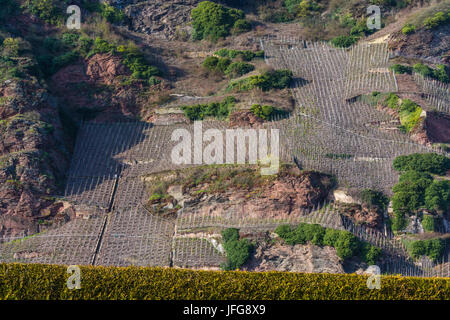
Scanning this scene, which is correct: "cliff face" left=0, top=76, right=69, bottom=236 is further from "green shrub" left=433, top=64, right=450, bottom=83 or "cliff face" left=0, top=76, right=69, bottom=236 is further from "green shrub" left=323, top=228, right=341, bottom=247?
"green shrub" left=433, top=64, right=450, bottom=83

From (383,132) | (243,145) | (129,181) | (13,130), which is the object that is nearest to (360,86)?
(383,132)

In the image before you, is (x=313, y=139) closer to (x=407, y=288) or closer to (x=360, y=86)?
(x=360, y=86)

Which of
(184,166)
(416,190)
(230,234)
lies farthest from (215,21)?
(230,234)

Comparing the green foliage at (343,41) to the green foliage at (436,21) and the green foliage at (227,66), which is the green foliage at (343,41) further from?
the green foliage at (227,66)

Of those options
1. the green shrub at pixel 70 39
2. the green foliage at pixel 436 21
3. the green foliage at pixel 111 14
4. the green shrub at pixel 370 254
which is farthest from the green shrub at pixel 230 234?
the green foliage at pixel 111 14

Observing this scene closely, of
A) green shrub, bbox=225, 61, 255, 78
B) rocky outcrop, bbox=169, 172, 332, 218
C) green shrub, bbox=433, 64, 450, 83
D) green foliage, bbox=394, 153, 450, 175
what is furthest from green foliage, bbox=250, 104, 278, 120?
green shrub, bbox=433, 64, 450, 83

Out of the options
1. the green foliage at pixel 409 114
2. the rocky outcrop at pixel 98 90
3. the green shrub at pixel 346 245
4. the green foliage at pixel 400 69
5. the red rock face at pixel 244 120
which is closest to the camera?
the green shrub at pixel 346 245
